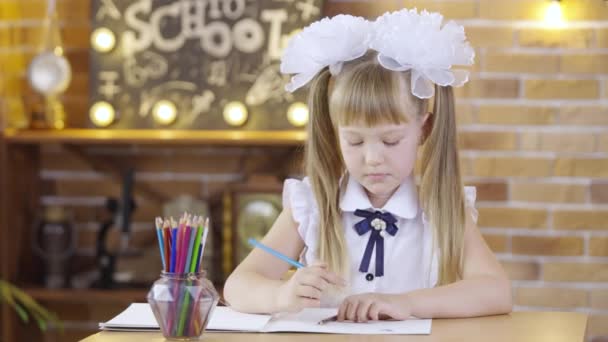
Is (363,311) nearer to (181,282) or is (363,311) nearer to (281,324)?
(281,324)

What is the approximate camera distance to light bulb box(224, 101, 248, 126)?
3.33m

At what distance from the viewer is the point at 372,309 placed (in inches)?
65.1

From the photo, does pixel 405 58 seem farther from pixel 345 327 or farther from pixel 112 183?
pixel 112 183

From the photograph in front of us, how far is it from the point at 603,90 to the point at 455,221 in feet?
4.73

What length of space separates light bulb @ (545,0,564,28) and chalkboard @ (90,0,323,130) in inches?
27.3

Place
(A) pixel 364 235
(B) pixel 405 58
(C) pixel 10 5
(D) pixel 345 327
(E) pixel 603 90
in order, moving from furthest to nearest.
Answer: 1. (C) pixel 10 5
2. (E) pixel 603 90
3. (A) pixel 364 235
4. (B) pixel 405 58
5. (D) pixel 345 327

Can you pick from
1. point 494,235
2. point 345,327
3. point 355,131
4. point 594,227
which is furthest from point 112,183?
point 345,327

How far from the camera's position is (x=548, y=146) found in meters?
3.26

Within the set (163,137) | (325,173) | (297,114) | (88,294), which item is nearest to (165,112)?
(163,137)

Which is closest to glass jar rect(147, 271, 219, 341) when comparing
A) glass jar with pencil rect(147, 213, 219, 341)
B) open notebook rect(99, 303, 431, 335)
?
glass jar with pencil rect(147, 213, 219, 341)

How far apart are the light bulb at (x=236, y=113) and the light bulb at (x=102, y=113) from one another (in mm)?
357

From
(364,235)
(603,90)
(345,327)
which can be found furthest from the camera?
(603,90)

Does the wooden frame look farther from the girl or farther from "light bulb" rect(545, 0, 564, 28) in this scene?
the girl

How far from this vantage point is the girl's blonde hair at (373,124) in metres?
1.91
